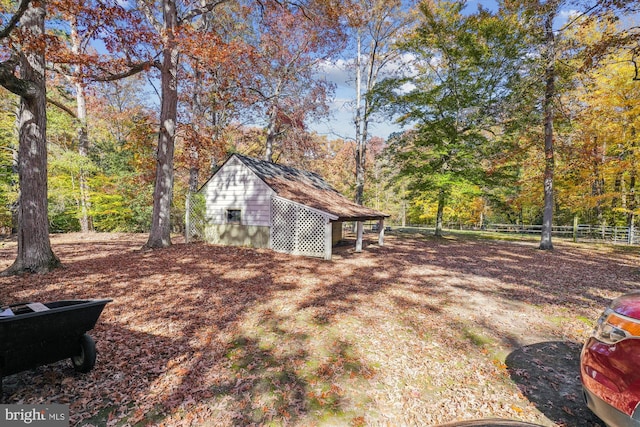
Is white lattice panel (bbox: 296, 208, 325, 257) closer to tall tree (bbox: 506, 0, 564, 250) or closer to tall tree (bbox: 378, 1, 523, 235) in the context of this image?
tall tree (bbox: 378, 1, 523, 235)

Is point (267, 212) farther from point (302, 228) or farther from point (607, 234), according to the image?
point (607, 234)

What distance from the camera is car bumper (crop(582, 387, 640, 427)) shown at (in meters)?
1.76

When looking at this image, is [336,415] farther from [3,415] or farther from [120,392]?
[3,415]

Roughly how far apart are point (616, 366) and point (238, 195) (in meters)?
13.3

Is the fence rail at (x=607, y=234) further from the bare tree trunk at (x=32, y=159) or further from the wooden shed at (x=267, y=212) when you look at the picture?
the bare tree trunk at (x=32, y=159)

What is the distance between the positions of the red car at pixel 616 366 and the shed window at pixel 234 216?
12.9 meters

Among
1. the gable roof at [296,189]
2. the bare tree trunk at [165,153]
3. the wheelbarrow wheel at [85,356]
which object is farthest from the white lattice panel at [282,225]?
the wheelbarrow wheel at [85,356]

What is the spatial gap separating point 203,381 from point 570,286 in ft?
31.6

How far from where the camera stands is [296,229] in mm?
12070

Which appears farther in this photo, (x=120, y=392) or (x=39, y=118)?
(x=39, y=118)

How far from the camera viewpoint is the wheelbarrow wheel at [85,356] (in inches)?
125

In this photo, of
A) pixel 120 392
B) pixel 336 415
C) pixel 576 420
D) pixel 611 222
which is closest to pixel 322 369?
pixel 336 415

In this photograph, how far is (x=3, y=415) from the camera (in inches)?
99.8

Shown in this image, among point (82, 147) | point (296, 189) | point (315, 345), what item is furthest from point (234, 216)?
point (82, 147)
